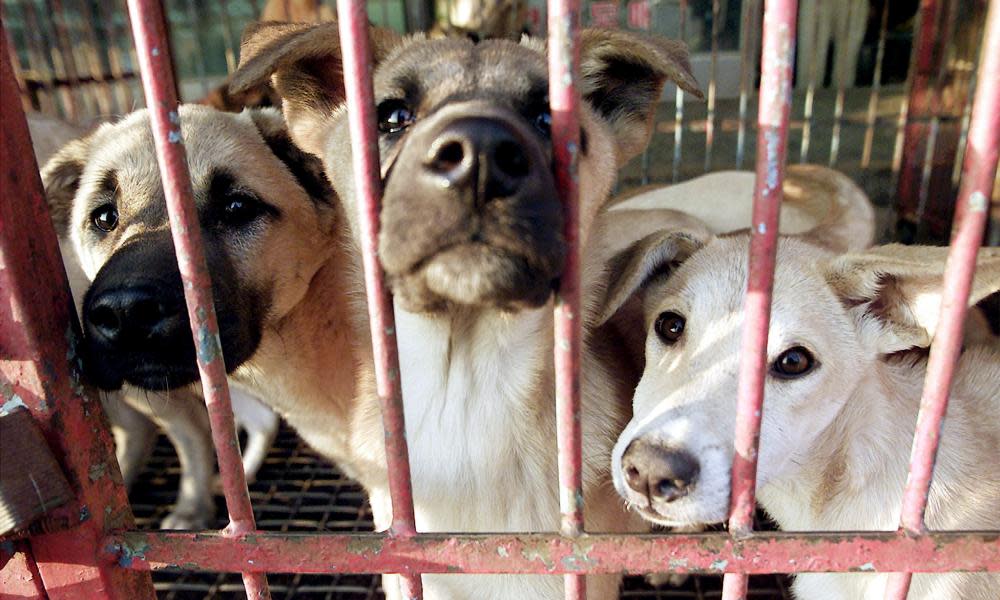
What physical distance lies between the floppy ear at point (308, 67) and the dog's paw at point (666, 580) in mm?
2148

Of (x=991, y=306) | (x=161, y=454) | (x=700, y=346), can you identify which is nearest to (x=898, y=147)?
(x=991, y=306)

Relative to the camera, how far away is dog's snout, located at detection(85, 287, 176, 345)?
1859 mm

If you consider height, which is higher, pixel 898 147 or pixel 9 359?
pixel 9 359

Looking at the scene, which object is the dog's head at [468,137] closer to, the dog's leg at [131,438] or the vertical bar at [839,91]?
the dog's leg at [131,438]

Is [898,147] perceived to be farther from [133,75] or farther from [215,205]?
[133,75]

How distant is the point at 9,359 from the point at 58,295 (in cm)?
15

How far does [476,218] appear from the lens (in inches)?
51.6

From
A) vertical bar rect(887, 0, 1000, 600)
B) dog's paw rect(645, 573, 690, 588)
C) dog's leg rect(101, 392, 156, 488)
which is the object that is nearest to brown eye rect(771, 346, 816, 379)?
vertical bar rect(887, 0, 1000, 600)

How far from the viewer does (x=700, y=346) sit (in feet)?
6.15

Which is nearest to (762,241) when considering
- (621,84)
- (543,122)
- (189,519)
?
(543,122)

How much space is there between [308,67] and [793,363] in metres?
1.62

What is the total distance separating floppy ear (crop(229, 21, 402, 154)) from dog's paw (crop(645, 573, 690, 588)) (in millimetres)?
2148

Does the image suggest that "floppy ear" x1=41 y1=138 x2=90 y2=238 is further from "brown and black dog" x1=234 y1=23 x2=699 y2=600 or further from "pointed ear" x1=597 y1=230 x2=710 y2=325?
"pointed ear" x1=597 y1=230 x2=710 y2=325

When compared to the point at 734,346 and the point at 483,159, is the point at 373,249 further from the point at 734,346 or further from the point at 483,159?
the point at 734,346
